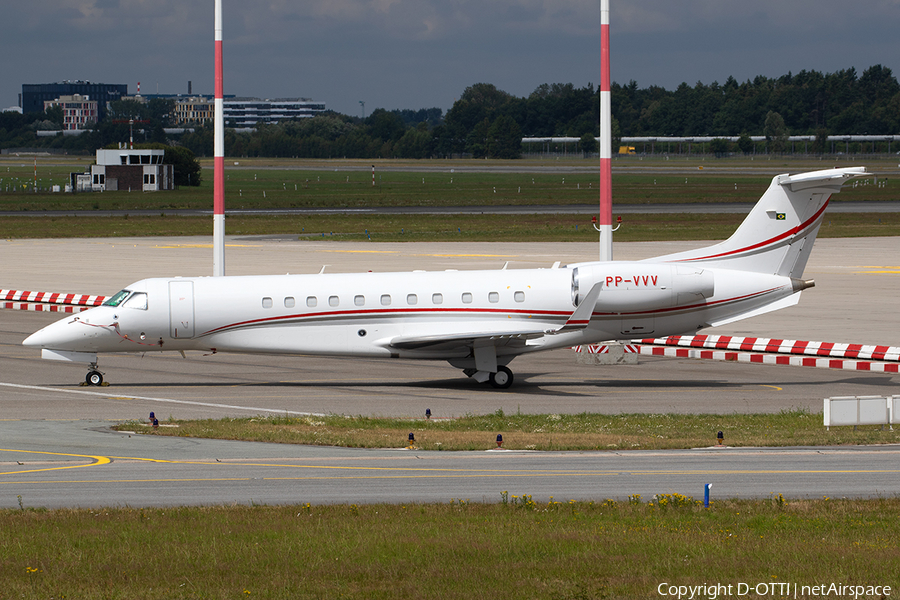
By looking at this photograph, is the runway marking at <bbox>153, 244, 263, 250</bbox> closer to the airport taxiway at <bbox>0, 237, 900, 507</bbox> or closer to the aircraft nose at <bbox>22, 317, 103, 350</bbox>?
the airport taxiway at <bbox>0, 237, 900, 507</bbox>

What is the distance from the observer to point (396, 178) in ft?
634

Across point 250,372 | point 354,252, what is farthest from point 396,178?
point 250,372

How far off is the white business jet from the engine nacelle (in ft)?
0.09

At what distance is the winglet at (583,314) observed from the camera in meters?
30.9

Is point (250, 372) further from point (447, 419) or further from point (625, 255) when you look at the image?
point (625, 255)

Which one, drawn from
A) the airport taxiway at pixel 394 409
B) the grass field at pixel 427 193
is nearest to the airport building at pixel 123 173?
the grass field at pixel 427 193

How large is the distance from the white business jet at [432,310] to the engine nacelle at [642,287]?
28mm

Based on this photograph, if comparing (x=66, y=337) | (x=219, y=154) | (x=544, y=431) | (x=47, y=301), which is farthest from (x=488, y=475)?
(x=47, y=301)

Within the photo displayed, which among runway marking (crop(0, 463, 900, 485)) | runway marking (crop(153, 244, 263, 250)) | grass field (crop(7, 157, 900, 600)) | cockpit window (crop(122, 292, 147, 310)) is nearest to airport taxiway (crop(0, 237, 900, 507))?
runway marking (crop(0, 463, 900, 485))

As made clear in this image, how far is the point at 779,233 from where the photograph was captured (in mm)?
32594

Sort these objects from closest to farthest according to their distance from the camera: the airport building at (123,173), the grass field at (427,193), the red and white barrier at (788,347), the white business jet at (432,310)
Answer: the white business jet at (432,310)
the red and white barrier at (788,347)
the grass field at (427,193)
the airport building at (123,173)

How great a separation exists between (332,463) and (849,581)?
433 inches

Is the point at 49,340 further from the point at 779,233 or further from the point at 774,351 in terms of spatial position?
the point at 774,351

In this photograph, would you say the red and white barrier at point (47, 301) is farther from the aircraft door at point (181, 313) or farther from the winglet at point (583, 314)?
the winglet at point (583, 314)
